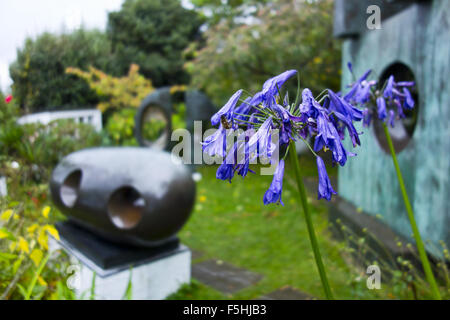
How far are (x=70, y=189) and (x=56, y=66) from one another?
6435 millimetres

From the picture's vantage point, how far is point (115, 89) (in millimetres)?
10930

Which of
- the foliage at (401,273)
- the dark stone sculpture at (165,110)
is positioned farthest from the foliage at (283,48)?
the foliage at (401,273)

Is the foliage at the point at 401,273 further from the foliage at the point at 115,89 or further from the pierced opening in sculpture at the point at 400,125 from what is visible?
the foliage at the point at 115,89

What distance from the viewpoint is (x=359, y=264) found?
396cm

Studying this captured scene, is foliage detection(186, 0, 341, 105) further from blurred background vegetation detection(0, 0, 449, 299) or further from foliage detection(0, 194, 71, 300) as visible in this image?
foliage detection(0, 194, 71, 300)

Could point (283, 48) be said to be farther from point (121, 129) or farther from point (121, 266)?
point (121, 266)

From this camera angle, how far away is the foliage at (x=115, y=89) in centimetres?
1055

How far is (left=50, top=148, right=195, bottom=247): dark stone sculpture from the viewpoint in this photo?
3084mm

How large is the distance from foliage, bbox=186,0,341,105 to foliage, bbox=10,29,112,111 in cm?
361

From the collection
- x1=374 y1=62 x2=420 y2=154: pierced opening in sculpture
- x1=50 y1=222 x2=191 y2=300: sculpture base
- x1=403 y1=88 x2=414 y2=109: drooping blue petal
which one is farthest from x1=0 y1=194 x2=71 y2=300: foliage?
x1=374 y1=62 x2=420 y2=154: pierced opening in sculpture

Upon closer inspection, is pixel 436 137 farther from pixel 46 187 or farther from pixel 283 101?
pixel 46 187

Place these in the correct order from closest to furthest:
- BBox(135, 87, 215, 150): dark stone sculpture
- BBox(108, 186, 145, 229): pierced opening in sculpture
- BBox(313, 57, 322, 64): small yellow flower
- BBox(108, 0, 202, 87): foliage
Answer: BBox(108, 186, 145, 229): pierced opening in sculpture, BBox(313, 57, 322, 64): small yellow flower, BBox(135, 87, 215, 150): dark stone sculpture, BBox(108, 0, 202, 87): foliage

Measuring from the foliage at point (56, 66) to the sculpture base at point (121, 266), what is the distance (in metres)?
4.47

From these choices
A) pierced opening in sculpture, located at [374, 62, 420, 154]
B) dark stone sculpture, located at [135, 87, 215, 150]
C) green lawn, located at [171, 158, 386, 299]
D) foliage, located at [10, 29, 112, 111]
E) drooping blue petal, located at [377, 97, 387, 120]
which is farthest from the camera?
dark stone sculpture, located at [135, 87, 215, 150]
